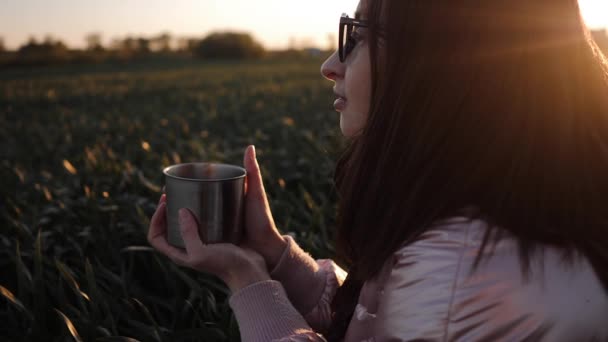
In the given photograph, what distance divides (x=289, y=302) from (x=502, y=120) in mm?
720

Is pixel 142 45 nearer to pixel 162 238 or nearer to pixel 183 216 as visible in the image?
pixel 162 238

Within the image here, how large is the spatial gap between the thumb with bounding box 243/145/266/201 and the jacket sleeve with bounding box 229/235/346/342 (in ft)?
0.80

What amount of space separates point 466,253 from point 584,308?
0.24m

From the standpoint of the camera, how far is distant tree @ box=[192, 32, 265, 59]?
184 feet

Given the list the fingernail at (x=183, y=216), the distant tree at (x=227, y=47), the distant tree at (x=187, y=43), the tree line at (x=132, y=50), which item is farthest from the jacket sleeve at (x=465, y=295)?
the distant tree at (x=187, y=43)

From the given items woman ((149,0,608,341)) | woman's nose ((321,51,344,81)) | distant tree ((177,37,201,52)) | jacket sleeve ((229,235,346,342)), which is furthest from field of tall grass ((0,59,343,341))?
distant tree ((177,37,201,52))

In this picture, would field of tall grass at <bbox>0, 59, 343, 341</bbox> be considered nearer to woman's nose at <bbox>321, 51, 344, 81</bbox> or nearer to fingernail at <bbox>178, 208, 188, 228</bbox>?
fingernail at <bbox>178, 208, 188, 228</bbox>

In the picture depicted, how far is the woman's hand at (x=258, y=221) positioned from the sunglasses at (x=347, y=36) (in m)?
0.39

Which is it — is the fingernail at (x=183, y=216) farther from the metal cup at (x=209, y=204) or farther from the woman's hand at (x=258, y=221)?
the woman's hand at (x=258, y=221)

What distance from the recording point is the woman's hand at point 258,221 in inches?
60.9

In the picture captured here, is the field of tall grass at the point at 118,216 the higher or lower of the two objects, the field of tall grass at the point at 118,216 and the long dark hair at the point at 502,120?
the lower

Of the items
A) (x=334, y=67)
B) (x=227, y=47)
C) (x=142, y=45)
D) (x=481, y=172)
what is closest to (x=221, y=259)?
(x=334, y=67)

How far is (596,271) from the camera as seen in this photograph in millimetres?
1008

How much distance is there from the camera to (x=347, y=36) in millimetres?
1328
